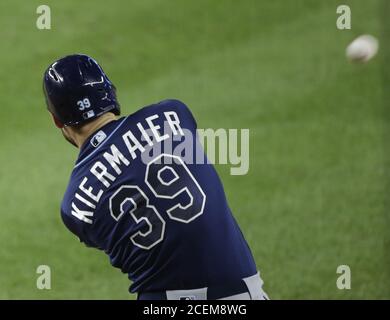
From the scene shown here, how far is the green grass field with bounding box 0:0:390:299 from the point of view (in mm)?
7879

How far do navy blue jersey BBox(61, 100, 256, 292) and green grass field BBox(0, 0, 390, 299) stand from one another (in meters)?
3.04

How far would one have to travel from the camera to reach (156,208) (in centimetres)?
429

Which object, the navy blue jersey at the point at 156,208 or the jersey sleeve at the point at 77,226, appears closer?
the navy blue jersey at the point at 156,208

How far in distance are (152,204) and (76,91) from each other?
75 centimetres

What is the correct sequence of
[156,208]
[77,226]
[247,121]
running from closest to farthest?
[156,208], [77,226], [247,121]

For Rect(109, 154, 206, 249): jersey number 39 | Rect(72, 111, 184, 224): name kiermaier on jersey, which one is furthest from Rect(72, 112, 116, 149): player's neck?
Rect(109, 154, 206, 249): jersey number 39

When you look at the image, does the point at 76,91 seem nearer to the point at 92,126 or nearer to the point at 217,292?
the point at 92,126

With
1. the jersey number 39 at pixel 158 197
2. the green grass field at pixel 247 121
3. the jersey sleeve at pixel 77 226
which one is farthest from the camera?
the green grass field at pixel 247 121

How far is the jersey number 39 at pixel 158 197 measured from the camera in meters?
4.29

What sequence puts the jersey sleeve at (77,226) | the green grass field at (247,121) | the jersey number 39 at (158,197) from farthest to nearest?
1. the green grass field at (247,121)
2. the jersey sleeve at (77,226)
3. the jersey number 39 at (158,197)

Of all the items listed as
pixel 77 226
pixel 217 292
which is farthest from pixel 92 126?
pixel 217 292

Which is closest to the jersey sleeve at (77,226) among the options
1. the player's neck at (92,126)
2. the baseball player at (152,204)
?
the baseball player at (152,204)

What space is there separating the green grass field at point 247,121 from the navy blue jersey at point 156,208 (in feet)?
9.96

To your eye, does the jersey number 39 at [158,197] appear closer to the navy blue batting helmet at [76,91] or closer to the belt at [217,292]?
the belt at [217,292]
